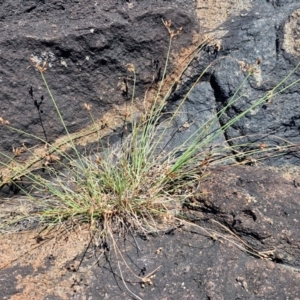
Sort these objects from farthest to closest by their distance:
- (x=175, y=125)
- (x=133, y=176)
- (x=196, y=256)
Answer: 1. (x=175, y=125)
2. (x=133, y=176)
3. (x=196, y=256)

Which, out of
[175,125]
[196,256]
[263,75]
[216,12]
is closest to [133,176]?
[175,125]

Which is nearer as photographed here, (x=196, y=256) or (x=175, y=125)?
(x=196, y=256)

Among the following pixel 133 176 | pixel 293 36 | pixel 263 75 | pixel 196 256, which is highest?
pixel 293 36

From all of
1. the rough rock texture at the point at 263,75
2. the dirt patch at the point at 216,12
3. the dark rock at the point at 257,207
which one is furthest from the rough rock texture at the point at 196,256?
the dirt patch at the point at 216,12

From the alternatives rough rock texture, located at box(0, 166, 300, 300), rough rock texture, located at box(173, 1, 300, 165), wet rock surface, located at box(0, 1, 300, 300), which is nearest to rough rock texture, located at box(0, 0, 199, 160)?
wet rock surface, located at box(0, 1, 300, 300)

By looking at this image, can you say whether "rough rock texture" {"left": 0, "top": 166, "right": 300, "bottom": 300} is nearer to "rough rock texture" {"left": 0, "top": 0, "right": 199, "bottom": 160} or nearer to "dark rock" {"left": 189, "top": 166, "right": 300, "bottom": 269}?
"dark rock" {"left": 189, "top": 166, "right": 300, "bottom": 269}

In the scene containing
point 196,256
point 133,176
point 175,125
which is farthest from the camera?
point 175,125

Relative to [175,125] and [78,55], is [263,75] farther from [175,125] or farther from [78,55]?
[78,55]

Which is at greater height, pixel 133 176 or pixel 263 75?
pixel 263 75

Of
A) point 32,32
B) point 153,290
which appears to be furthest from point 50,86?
point 153,290

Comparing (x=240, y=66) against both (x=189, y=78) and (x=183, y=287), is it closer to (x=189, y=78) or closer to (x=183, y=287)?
(x=189, y=78)
